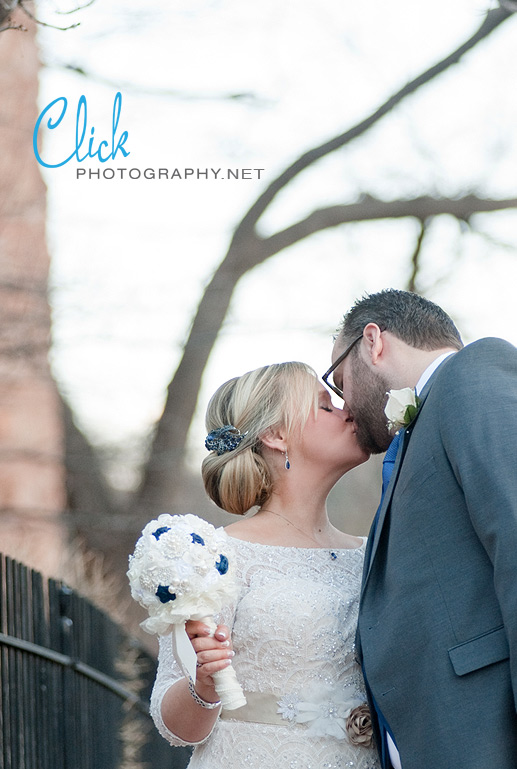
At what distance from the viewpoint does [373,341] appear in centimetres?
318

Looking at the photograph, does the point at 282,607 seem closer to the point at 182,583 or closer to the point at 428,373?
the point at 182,583

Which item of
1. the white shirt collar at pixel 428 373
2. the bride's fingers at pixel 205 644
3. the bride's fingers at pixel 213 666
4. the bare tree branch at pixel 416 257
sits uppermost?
the bare tree branch at pixel 416 257

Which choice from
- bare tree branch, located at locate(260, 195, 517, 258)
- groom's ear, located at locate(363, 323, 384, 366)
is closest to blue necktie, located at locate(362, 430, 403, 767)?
groom's ear, located at locate(363, 323, 384, 366)

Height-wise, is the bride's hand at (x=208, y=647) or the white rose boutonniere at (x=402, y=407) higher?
the white rose boutonniere at (x=402, y=407)

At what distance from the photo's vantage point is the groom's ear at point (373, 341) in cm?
314

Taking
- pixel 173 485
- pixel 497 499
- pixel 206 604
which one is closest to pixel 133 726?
pixel 173 485

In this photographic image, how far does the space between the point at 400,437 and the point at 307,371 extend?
0.87 metres

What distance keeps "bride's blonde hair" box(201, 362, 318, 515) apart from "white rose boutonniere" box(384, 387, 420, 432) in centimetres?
76

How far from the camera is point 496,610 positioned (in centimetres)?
236

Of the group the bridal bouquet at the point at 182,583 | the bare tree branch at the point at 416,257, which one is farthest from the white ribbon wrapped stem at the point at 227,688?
the bare tree branch at the point at 416,257

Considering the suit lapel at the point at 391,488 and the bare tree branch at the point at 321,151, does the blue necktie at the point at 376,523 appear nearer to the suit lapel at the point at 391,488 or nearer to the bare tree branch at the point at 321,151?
the suit lapel at the point at 391,488

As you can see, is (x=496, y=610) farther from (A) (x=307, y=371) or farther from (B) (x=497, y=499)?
(A) (x=307, y=371)

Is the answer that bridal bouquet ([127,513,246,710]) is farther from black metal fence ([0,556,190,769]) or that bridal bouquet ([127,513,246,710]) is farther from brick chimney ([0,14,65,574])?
brick chimney ([0,14,65,574])

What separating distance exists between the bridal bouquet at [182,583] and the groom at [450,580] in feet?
1.54
